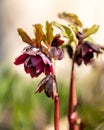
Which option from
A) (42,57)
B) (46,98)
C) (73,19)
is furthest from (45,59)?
(46,98)

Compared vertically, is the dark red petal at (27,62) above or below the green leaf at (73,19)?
below

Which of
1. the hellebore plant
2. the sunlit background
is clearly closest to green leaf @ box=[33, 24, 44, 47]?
the hellebore plant

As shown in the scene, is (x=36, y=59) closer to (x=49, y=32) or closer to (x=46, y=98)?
(x=49, y=32)

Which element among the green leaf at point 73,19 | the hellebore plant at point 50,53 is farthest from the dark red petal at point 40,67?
the green leaf at point 73,19

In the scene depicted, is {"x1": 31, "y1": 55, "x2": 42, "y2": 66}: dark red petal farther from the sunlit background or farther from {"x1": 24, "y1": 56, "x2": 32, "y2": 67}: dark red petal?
the sunlit background

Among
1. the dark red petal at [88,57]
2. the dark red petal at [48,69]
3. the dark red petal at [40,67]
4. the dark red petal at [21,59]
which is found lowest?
the dark red petal at [88,57]

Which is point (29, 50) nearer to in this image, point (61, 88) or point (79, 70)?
point (61, 88)

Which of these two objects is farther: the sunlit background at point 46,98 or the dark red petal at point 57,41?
the sunlit background at point 46,98

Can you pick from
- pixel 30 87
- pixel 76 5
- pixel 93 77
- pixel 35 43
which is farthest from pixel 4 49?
pixel 35 43

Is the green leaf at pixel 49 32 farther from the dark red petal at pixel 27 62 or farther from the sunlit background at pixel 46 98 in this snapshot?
the sunlit background at pixel 46 98

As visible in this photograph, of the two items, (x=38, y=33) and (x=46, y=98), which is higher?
(x=38, y=33)
